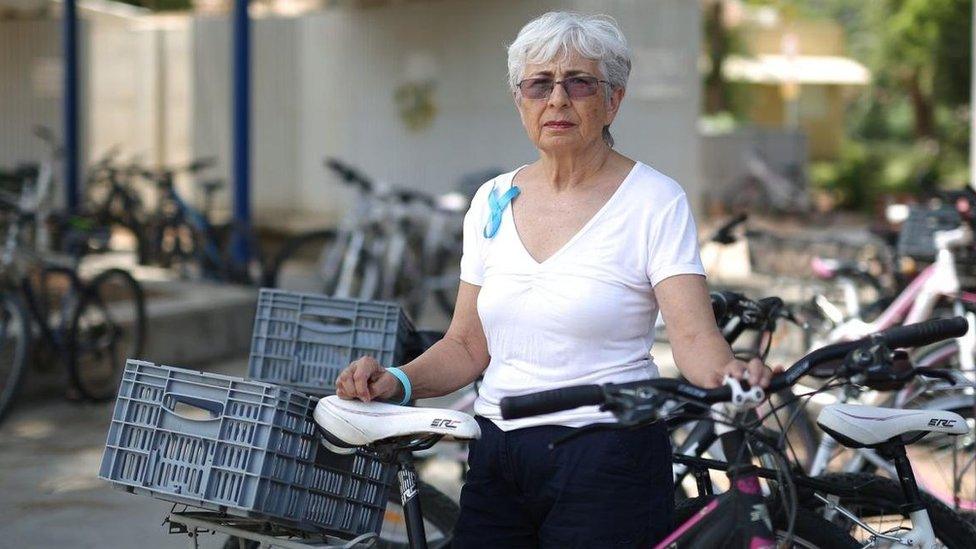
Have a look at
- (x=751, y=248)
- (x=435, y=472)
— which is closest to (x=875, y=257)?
(x=751, y=248)

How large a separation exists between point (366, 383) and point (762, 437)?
85 cm

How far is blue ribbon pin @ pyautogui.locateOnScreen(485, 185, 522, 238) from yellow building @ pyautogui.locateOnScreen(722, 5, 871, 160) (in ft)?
104

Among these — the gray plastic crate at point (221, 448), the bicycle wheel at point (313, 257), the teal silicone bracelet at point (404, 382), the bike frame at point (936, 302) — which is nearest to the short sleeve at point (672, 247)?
the teal silicone bracelet at point (404, 382)

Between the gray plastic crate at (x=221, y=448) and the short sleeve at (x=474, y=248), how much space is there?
0.44 meters

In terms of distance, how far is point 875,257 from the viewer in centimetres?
717

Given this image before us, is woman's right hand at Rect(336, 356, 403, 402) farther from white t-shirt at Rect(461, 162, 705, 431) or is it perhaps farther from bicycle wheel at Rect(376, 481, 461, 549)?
bicycle wheel at Rect(376, 481, 461, 549)

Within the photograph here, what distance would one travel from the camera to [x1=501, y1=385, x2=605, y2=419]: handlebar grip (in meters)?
2.19

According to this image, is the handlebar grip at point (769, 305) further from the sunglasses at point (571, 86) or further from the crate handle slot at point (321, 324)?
the sunglasses at point (571, 86)

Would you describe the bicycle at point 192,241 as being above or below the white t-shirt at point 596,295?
below

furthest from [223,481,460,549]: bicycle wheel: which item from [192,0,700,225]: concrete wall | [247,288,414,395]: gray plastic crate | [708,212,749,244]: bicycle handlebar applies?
[192,0,700,225]: concrete wall

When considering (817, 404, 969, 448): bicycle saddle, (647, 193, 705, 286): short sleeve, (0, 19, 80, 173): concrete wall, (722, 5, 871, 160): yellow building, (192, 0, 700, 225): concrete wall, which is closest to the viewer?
(647, 193, 705, 286): short sleeve

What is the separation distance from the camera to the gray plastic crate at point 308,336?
Result: 343 centimetres

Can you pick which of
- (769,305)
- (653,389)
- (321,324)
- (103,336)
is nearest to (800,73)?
(103,336)

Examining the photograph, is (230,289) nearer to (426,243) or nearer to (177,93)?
(426,243)
